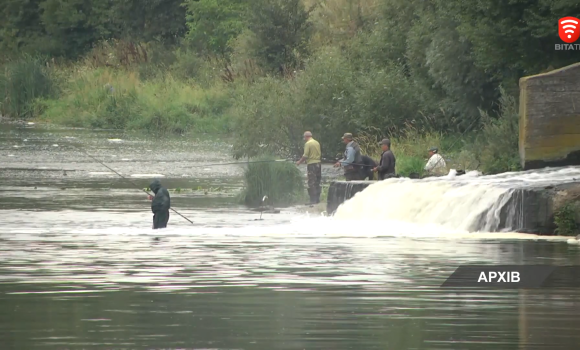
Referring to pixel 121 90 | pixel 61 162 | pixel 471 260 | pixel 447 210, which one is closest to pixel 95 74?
pixel 121 90

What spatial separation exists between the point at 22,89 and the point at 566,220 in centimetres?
4866

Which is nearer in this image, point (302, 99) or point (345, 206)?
point (345, 206)

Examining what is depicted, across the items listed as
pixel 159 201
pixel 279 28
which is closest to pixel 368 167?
pixel 159 201

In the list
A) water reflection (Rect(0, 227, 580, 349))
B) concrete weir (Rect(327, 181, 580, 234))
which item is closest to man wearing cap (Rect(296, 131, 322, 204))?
concrete weir (Rect(327, 181, 580, 234))

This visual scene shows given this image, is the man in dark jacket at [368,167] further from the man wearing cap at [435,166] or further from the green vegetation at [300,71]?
the green vegetation at [300,71]

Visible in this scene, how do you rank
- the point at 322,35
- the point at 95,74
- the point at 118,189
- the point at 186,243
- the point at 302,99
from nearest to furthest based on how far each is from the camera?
the point at 186,243, the point at 118,189, the point at 302,99, the point at 322,35, the point at 95,74

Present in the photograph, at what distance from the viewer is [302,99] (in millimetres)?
43125

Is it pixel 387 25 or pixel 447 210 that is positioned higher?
→ pixel 387 25

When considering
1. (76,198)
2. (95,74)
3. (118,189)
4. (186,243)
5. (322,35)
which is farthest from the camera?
(95,74)

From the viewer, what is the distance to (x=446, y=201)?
27.1 metres

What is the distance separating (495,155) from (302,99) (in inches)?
447

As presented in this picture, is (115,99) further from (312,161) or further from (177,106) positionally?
(312,161)

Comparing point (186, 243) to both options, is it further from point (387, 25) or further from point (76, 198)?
point (387, 25)

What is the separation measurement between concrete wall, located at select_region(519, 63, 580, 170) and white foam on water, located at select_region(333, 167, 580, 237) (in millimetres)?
559
